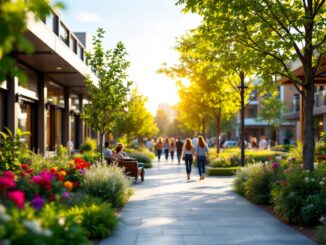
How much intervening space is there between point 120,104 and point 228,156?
29.1 ft

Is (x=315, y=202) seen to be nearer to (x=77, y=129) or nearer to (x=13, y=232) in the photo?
(x=13, y=232)

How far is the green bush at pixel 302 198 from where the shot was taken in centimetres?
889

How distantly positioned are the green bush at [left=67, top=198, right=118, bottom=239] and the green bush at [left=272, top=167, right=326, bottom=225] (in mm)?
3417

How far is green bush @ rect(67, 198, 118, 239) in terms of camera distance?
25.8ft

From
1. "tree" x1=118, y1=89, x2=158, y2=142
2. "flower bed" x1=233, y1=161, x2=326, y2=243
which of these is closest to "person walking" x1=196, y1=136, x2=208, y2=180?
"flower bed" x1=233, y1=161, x2=326, y2=243

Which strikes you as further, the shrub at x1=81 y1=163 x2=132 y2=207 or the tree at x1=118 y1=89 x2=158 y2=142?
the tree at x1=118 y1=89 x2=158 y2=142

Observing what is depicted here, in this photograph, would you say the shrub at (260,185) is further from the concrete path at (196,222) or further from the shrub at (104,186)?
the shrub at (104,186)

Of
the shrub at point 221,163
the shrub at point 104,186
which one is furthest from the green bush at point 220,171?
the shrub at point 104,186

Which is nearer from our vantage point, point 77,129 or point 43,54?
point 43,54

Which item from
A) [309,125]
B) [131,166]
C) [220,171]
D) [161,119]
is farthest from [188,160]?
[161,119]

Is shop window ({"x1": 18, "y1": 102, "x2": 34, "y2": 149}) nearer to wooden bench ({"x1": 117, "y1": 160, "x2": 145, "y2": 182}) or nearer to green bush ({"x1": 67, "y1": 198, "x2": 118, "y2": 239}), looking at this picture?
wooden bench ({"x1": 117, "y1": 160, "x2": 145, "y2": 182})

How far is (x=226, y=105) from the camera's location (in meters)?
30.8

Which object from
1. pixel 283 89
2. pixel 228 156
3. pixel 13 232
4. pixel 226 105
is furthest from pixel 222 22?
pixel 283 89

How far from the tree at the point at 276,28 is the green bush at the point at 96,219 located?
601 cm
